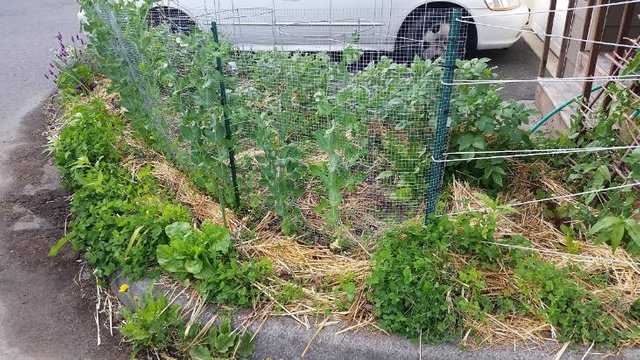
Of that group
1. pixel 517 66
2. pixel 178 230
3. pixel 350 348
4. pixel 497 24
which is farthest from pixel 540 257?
pixel 517 66

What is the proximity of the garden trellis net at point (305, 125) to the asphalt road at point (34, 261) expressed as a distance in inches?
44.8

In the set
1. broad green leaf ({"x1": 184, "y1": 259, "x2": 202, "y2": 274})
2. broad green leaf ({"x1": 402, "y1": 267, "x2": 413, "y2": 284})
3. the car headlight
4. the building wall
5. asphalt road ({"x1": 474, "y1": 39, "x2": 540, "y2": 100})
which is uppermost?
the car headlight

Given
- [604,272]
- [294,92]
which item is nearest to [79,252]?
[294,92]

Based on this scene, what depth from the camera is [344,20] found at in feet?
17.6

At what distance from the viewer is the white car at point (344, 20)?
4.96 meters

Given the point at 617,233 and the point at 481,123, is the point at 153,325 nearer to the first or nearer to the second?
the point at 481,123

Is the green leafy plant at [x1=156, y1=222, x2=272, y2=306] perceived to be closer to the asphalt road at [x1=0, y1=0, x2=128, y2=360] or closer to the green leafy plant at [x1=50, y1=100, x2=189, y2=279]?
the green leafy plant at [x1=50, y1=100, x2=189, y2=279]

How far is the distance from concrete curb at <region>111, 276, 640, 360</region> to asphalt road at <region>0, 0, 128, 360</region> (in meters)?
0.88

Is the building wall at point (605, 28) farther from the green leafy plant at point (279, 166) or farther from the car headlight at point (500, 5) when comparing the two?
the green leafy plant at point (279, 166)

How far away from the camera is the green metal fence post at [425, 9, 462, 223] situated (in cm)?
260

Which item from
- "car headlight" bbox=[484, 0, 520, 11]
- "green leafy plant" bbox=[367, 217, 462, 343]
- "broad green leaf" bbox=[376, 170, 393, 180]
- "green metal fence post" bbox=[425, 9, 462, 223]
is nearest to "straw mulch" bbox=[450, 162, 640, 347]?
"green leafy plant" bbox=[367, 217, 462, 343]

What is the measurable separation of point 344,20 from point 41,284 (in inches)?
147

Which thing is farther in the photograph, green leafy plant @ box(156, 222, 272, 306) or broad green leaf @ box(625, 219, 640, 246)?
green leafy plant @ box(156, 222, 272, 306)

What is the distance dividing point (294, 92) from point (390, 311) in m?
1.57
